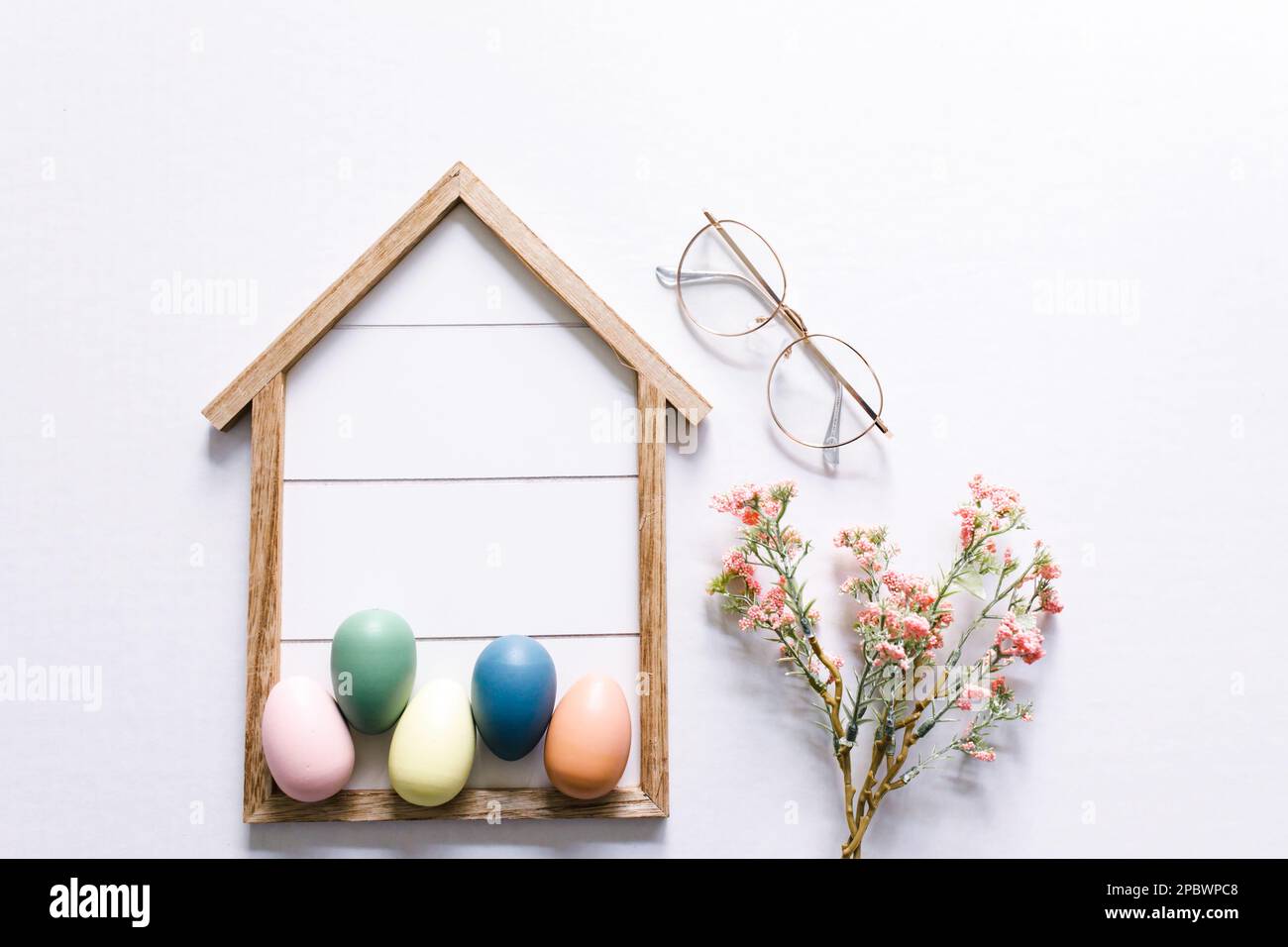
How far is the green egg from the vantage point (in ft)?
3.52

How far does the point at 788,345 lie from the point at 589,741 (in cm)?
58

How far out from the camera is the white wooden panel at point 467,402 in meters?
1.17

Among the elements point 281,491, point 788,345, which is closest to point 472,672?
point 281,491

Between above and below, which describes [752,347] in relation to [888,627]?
above

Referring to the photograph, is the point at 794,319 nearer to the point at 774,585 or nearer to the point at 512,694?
the point at 774,585

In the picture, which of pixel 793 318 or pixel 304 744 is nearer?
pixel 304 744

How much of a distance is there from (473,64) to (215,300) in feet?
1.57

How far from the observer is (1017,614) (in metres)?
1.16

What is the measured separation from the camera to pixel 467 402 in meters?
1.18

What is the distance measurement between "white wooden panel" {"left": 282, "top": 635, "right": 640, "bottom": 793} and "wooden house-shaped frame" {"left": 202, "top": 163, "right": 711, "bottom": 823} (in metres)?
0.01

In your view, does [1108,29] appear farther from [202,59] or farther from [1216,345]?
[202,59]

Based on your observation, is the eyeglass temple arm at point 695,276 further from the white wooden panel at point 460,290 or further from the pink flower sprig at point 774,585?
the pink flower sprig at point 774,585

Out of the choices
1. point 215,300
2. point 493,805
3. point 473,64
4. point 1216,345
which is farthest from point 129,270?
point 1216,345

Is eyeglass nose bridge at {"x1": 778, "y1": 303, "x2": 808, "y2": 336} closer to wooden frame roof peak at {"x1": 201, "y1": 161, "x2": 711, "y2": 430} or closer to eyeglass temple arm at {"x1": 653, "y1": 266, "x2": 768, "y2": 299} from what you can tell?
eyeglass temple arm at {"x1": 653, "y1": 266, "x2": 768, "y2": 299}
